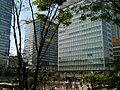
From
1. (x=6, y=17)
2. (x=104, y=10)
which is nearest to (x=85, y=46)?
Result: (x=6, y=17)

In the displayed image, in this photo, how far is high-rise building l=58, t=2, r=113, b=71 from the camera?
71.7 metres

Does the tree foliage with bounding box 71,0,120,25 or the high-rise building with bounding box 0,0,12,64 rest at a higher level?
the high-rise building with bounding box 0,0,12,64

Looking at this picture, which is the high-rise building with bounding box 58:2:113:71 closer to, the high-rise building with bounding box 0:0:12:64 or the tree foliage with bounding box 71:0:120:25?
the high-rise building with bounding box 0:0:12:64

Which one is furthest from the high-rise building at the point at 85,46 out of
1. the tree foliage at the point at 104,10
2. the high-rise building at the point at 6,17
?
the tree foliage at the point at 104,10

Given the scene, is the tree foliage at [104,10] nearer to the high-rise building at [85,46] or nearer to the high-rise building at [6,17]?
the high-rise building at [6,17]

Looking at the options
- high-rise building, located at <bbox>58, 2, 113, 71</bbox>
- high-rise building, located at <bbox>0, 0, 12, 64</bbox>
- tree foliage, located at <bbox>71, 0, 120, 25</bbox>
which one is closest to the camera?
tree foliage, located at <bbox>71, 0, 120, 25</bbox>

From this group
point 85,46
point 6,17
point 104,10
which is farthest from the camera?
point 85,46

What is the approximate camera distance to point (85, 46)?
77500 millimetres

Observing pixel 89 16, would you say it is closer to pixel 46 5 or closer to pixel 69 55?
pixel 46 5

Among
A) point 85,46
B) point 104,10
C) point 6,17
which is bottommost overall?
point 104,10

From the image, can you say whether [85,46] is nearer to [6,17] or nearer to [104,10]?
[6,17]

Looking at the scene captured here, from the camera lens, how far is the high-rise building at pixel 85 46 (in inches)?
2822

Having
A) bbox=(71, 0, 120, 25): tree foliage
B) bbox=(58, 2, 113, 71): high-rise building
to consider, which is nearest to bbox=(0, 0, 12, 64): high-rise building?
bbox=(71, 0, 120, 25): tree foliage

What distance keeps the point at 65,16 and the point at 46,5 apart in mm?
996
